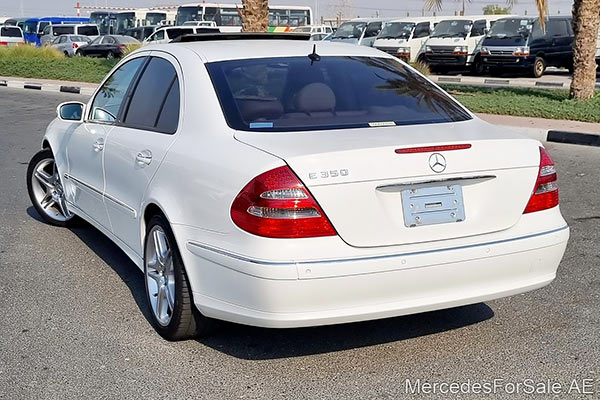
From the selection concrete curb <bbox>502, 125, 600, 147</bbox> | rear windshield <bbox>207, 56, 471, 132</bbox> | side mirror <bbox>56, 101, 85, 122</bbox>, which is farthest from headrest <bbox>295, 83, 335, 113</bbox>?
concrete curb <bbox>502, 125, 600, 147</bbox>

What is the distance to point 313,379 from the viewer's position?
3.83 meters

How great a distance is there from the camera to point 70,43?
3781 centimetres

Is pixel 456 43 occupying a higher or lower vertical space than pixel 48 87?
higher

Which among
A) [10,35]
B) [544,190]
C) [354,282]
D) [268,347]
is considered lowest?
[10,35]

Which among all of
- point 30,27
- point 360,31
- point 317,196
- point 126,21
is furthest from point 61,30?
point 317,196

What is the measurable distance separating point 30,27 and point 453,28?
111 feet

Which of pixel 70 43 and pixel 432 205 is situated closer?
pixel 432 205

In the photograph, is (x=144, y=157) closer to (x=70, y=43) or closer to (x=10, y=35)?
(x=70, y=43)

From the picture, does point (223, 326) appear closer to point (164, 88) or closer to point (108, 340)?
point (108, 340)

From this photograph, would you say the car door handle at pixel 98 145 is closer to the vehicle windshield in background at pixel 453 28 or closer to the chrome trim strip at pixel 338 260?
the chrome trim strip at pixel 338 260

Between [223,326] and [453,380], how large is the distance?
126 centimetres

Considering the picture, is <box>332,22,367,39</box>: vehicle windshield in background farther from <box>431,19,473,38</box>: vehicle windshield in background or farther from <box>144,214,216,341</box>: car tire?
<box>144,214,216,341</box>: car tire

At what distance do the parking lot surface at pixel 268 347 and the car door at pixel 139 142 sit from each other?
1.72 ft

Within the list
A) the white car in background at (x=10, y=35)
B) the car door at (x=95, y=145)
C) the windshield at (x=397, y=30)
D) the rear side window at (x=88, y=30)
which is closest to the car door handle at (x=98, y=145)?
the car door at (x=95, y=145)
